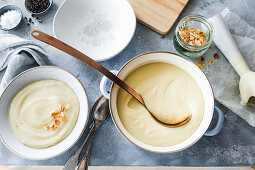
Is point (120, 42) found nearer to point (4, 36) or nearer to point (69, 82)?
point (69, 82)

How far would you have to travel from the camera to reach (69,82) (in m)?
0.87

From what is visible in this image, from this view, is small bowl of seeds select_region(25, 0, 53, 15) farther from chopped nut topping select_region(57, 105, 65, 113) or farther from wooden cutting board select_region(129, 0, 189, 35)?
chopped nut topping select_region(57, 105, 65, 113)

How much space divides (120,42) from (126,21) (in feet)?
0.33

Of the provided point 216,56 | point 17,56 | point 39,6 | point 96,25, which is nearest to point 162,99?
point 216,56

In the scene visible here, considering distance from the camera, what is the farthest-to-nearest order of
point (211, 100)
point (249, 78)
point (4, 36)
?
point (4, 36), point (249, 78), point (211, 100)

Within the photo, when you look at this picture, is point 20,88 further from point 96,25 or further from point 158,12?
point 158,12

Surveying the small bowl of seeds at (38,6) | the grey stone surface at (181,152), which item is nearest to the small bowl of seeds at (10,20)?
the small bowl of seeds at (38,6)

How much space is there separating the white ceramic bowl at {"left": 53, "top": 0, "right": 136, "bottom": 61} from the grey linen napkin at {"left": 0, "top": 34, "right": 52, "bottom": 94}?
0.11 metres

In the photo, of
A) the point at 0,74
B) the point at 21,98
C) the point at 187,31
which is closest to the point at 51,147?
the point at 21,98

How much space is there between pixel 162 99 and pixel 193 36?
301 millimetres

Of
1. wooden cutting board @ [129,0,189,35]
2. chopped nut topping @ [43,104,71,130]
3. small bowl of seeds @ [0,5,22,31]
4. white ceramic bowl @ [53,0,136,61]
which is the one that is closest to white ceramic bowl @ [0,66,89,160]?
chopped nut topping @ [43,104,71,130]

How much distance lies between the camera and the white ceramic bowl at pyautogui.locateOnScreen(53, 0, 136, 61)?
1.00 m

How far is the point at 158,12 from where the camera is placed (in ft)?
3.43

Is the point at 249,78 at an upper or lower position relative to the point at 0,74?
upper
